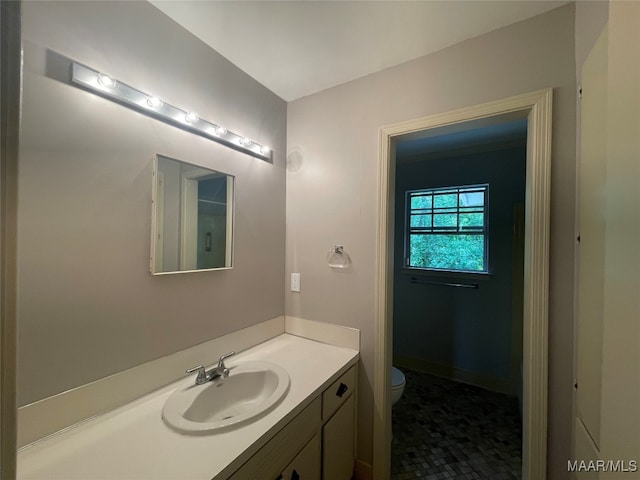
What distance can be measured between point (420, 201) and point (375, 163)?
169cm

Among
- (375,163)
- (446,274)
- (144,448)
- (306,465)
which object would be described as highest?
(375,163)

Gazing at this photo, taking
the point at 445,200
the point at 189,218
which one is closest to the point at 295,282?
the point at 189,218

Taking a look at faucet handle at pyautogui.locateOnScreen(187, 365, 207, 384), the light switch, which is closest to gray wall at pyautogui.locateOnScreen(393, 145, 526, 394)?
the light switch

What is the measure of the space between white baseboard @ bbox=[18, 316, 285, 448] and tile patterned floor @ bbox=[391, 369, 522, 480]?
142cm

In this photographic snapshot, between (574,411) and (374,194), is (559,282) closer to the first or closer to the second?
(574,411)

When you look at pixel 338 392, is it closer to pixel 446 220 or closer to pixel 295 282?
pixel 295 282

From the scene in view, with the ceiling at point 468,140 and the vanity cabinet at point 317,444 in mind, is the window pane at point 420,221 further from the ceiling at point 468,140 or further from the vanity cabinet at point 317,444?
the vanity cabinet at point 317,444

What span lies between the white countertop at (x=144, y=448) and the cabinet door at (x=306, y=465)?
0.20 m

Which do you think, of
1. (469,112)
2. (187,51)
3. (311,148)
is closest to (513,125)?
(469,112)

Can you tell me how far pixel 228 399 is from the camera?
1173 mm

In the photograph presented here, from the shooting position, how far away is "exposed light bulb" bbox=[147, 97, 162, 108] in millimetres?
1032

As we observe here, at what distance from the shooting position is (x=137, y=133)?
1.01 meters

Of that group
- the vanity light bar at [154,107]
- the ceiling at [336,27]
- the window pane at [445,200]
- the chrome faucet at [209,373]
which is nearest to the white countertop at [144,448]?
the chrome faucet at [209,373]

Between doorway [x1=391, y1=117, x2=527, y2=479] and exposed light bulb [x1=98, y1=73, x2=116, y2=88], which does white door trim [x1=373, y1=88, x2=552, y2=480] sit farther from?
exposed light bulb [x1=98, y1=73, x2=116, y2=88]
